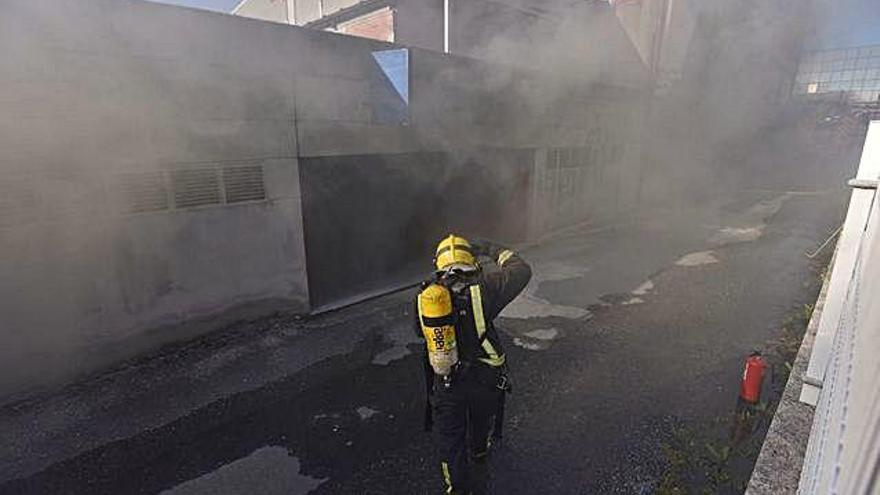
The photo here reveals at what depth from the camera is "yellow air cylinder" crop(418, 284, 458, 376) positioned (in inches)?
80.6

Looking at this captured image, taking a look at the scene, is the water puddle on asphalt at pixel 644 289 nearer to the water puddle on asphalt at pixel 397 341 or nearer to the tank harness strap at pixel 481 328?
the water puddle on asphalt at pixel 397 341

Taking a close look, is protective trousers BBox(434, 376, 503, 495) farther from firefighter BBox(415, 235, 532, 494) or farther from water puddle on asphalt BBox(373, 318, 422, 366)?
Result: water puddle on asphalt BBox(373, 318, 422, 366)

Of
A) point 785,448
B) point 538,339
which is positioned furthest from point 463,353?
point 538,339

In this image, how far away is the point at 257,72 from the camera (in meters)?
3.95

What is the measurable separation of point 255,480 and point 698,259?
6779mm

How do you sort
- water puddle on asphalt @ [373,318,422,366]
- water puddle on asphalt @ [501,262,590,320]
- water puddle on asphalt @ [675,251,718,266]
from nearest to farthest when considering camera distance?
water puddle on asphalt @ [373,318,422,366] < water puddle on asphalt @ [501,262,590,320] < water puddle on asphalt @ [675,251,718,266]

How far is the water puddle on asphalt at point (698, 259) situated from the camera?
264 inches

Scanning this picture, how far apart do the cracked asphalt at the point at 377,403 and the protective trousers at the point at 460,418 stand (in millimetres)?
291

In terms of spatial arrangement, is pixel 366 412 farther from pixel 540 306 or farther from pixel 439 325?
pixel 540 306

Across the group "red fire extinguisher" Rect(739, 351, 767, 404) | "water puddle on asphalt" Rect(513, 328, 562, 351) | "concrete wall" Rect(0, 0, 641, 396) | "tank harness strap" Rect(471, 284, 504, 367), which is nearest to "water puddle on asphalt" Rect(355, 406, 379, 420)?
"tank harness strap" Rect(471, 284, 504, 367)

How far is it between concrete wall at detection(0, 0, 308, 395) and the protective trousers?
275 cm

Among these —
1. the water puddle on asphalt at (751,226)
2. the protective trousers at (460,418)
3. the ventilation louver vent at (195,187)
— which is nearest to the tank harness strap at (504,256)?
the protective trousers at (460,418)

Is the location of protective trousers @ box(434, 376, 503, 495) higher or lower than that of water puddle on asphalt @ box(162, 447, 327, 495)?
higher

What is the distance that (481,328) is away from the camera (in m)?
2.23
